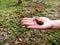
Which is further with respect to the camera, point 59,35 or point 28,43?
point 59,35

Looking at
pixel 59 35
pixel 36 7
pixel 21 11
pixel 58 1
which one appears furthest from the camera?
pixel 58 1

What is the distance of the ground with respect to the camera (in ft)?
17.0

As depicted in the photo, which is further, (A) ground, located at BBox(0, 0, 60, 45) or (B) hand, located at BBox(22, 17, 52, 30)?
(A) ground, located at BBox(0, 0, 60, 45)

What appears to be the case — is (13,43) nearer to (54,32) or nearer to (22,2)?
(54,32)

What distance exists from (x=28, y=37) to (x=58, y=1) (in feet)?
11.6

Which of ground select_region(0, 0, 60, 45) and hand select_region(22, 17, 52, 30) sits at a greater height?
hand select_region(22, 17, 52, 30)

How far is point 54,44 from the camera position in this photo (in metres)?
5.20

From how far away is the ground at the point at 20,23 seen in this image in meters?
5.18

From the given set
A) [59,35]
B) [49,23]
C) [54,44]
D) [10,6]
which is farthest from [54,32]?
[49,23]

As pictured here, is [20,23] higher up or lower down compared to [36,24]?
lower down

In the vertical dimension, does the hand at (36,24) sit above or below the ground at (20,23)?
above

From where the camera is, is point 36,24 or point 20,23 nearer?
point 36,24

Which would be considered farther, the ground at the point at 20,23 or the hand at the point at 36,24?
the ground at the point at 20,23

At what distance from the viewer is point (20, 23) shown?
5824 millimetres
